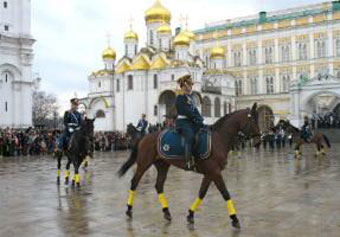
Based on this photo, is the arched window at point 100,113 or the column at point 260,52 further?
the column at point 260,52

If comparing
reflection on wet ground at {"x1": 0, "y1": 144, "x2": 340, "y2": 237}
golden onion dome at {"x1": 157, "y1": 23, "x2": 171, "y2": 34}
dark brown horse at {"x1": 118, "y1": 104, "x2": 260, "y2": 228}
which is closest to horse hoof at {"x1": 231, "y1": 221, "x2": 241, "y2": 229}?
dark brown horse at {"x1": 118, "y1": 104, "x2": 260, "y2": 228}

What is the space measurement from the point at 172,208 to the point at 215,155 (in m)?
1.78

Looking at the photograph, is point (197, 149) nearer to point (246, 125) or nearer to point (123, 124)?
point (246, 125)

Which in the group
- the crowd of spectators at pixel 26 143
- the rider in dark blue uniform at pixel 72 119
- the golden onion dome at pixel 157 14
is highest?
the golden onion dome at pixel 157 14

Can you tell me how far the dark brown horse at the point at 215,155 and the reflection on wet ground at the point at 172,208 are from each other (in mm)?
310

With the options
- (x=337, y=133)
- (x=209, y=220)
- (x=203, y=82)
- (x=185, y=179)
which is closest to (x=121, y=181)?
(x=185, y=179)

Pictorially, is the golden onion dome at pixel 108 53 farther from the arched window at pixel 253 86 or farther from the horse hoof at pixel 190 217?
the horse hoof at pixel 190 217

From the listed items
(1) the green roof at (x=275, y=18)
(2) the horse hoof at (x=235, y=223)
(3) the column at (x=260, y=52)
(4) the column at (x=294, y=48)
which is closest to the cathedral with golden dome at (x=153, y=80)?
(3) the column at (x=260, y=52)

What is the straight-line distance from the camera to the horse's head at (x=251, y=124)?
7.66 m

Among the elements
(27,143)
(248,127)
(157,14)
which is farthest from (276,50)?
(248,127)

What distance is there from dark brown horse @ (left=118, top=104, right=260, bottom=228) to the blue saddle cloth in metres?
0.09

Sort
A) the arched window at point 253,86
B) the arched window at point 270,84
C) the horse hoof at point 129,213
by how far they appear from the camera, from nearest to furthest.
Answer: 1. the horse hoof at point 129,213
2. the arched window at point 270,84
3. the arched window at point 253,86

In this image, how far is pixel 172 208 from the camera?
866 cm

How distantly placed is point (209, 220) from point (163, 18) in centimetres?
5590
